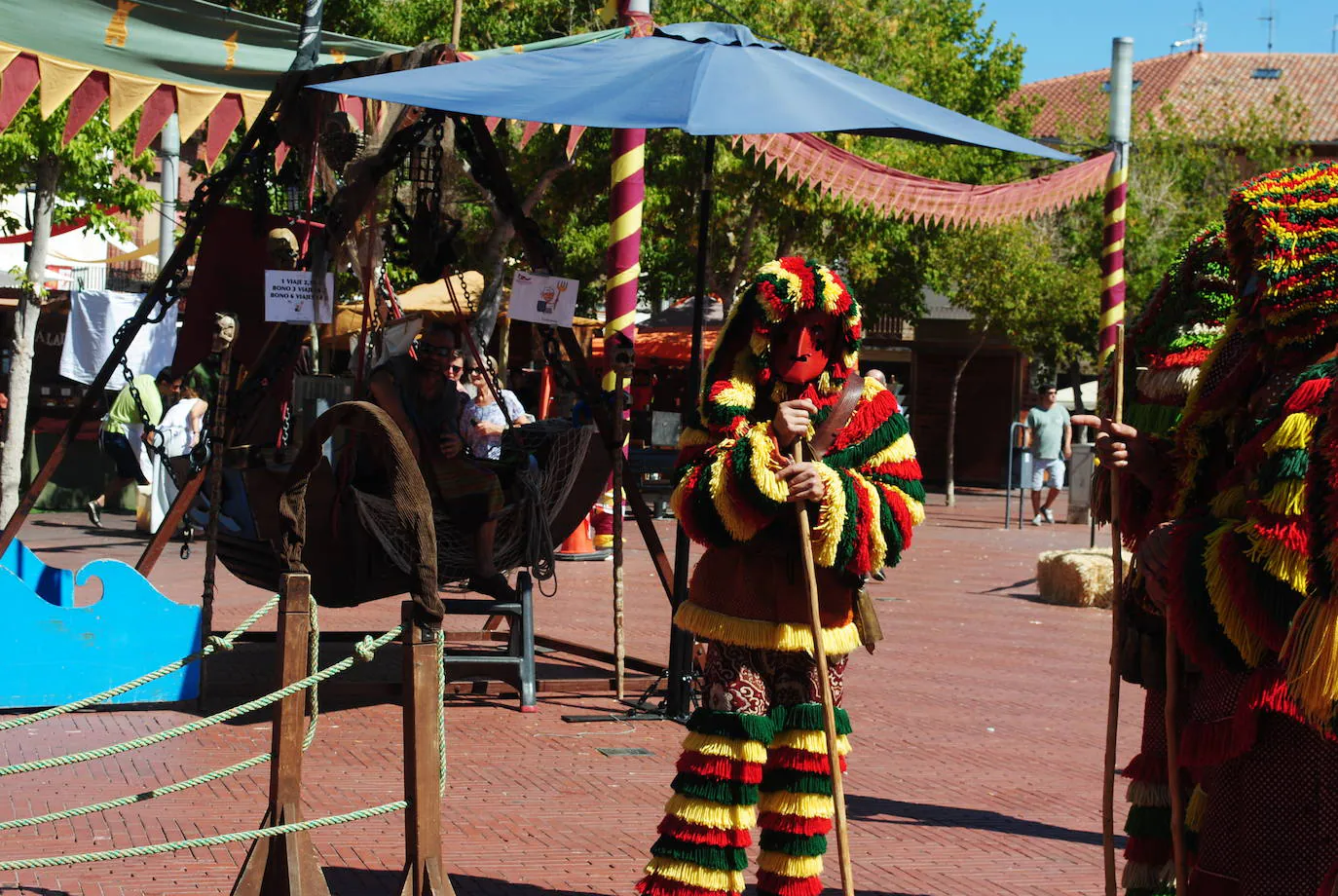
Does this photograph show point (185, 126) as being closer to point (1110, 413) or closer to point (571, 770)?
point (571, 770)

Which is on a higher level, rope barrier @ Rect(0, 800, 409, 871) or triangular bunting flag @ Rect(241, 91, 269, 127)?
triangular bunting flag @ Rect(241, 91, 269, 127)

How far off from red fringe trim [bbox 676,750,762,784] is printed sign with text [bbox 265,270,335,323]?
3959mm

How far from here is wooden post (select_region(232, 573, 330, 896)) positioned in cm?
370

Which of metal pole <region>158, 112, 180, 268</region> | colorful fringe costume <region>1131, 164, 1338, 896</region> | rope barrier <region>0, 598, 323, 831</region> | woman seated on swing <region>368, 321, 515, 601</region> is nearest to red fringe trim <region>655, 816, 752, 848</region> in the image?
rope barrier <region>0, 598, 323, 831</region>

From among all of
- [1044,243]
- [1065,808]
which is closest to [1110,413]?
[1065,808]

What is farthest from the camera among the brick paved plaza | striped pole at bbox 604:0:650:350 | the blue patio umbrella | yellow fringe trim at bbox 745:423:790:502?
striped pole at bbox 604:0:650:350

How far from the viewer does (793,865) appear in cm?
435

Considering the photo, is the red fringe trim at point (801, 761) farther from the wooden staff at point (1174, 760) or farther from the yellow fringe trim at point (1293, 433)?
the yellow fringe trim at point (1293, 433)

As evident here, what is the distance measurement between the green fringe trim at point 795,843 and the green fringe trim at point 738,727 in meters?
0.28

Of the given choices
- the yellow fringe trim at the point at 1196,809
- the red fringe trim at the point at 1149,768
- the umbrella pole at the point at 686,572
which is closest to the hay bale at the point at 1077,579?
the umbrella pole at the point at 686,572

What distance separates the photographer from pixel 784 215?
24.9 meters

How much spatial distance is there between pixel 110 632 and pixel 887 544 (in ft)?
13.9

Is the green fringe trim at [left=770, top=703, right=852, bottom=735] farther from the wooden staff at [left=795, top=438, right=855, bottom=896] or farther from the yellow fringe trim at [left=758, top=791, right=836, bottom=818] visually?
the yellow fringe trim at [left=758, top=791, right=836, bottom=818]

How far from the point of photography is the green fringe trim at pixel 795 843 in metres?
4.35
